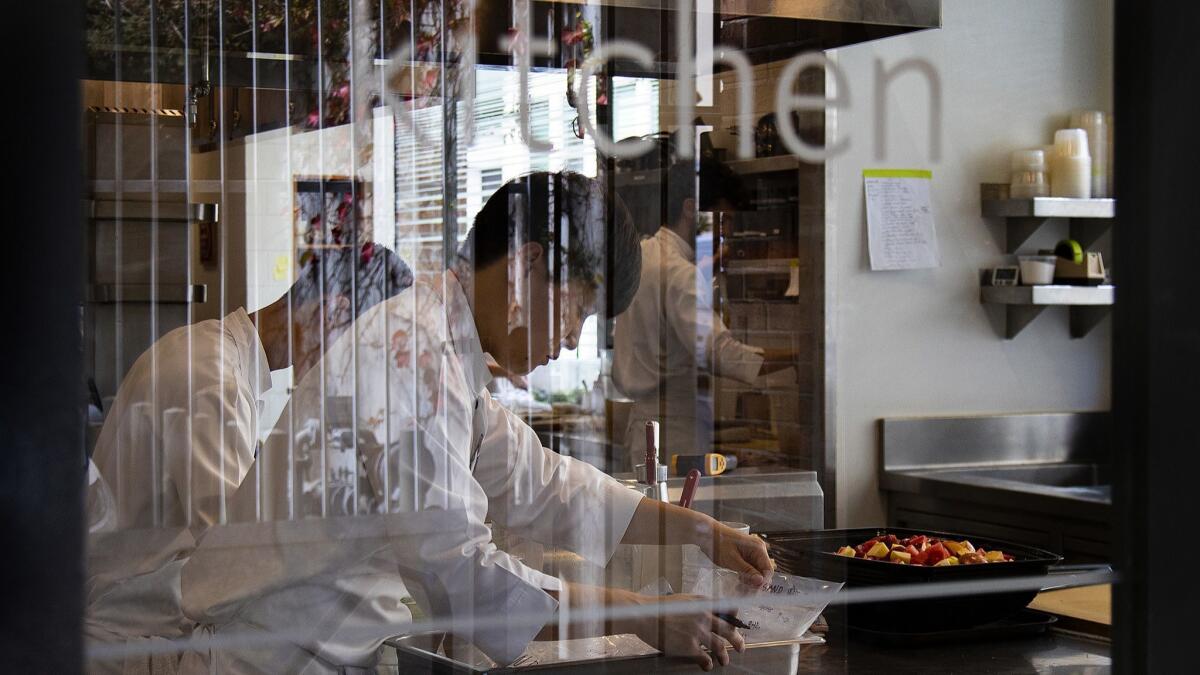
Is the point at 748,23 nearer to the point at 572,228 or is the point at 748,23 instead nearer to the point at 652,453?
the point at 572,228

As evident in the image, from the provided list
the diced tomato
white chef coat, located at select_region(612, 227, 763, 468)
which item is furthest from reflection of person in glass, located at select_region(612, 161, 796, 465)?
the diced tomato

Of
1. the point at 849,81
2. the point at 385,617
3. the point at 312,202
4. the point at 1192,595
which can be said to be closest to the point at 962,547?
the point at 1192,595

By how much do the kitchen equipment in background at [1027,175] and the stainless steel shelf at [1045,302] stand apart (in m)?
0.10

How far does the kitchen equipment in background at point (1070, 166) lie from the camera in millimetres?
1096

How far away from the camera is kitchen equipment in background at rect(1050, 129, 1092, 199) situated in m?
1.10

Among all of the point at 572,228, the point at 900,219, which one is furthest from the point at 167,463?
the point at 900,219

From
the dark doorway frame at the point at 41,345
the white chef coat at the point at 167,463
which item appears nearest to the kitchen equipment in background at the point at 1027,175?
the white chef coat at the point at 167,463

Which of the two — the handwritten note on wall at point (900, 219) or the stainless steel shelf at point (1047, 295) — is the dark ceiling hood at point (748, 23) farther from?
the stainless steel shelf at point (1047, 295)

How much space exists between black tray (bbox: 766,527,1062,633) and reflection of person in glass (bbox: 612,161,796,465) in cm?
16

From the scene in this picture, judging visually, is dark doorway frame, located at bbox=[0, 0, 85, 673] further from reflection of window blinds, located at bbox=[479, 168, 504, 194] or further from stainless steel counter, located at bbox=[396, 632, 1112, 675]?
stainless steel counter, located at bbox=[396, 632, 1112, 675]

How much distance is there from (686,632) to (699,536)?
0.45ft

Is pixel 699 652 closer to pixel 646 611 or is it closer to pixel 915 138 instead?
pixel 646 611

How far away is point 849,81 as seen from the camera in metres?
1.14

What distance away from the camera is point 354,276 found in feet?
2.78
